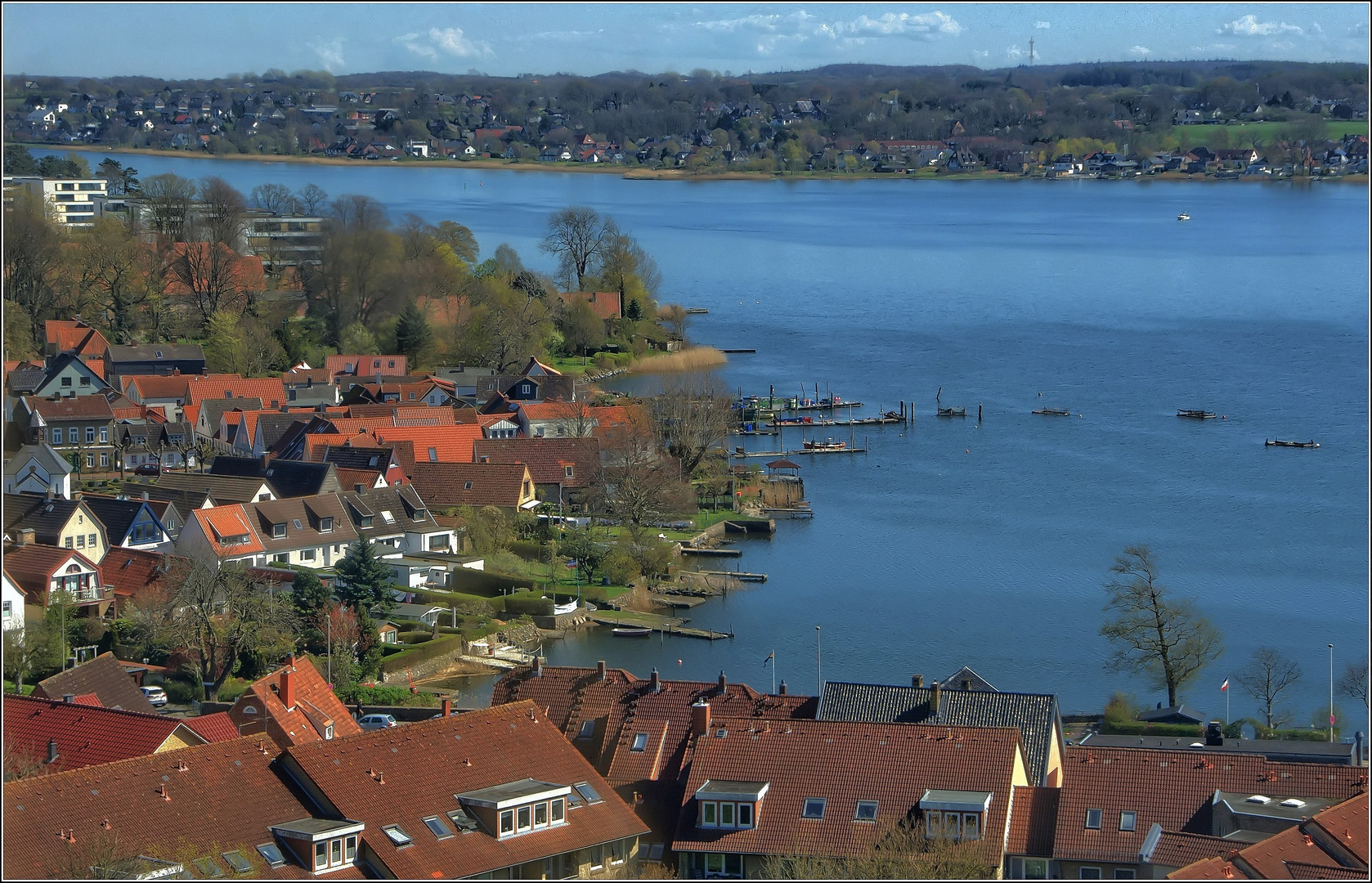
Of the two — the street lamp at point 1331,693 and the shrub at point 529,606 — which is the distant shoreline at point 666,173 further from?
the street lamp at point 1331,693

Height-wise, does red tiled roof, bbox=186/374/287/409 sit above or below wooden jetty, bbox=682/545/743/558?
above

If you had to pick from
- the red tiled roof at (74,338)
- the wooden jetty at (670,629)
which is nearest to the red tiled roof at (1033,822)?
the wooden jetty at (670,629)

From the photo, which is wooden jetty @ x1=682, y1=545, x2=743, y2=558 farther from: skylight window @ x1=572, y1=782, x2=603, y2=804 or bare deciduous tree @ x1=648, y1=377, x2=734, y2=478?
skylight window @ x1=572, y1=782, x2=603, y2=804

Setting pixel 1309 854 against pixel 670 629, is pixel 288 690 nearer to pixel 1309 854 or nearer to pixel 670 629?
pixel 1309 854

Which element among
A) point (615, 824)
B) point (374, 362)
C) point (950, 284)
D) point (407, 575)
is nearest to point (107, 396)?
point (374, 362)

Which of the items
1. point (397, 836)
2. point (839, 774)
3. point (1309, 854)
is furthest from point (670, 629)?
point (1309, 854)

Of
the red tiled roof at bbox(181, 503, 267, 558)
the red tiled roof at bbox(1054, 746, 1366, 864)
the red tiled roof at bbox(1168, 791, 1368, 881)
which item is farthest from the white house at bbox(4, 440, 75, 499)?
the red tiled roof at bbox(1168, 791, 1368, 881)

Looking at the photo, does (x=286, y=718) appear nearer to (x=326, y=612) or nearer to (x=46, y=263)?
(x=326, y=612)
